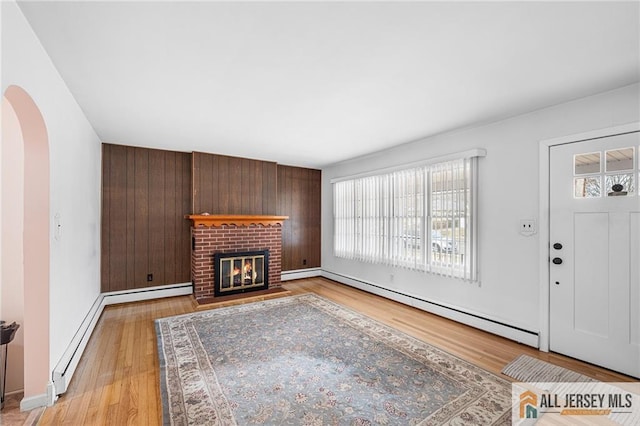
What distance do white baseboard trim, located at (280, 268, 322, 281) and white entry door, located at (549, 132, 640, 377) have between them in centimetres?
443

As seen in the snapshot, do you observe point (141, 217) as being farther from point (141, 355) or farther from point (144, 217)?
point (141, 355)

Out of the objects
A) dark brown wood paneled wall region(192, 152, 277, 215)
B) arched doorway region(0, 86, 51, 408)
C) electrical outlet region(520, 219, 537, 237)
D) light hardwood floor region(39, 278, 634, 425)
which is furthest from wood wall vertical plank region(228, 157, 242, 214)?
electrical outlet region(520, 219, 537, 237)

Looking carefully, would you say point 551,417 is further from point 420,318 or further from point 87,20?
point 87,20

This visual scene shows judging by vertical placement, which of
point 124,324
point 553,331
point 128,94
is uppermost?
point 128,94

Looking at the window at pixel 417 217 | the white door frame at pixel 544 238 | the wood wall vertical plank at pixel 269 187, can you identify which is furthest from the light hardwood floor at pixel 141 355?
the wood wall vertical plank at pixel 269 187

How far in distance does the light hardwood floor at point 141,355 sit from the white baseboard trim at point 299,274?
1759 mm

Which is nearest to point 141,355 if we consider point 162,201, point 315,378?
point 315,378

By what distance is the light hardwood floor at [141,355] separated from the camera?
6.64 ft

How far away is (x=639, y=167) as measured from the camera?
7.93 feet

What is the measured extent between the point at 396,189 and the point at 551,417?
3.22m

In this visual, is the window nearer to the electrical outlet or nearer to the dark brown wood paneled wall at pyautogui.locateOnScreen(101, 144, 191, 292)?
the electrical outlet

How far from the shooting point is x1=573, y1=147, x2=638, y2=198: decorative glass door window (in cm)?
247

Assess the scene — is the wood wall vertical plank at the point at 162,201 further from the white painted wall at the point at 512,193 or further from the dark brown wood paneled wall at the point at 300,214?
the white painted wall at the point at 512,193

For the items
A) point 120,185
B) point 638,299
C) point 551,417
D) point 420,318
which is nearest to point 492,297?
point 420,318
